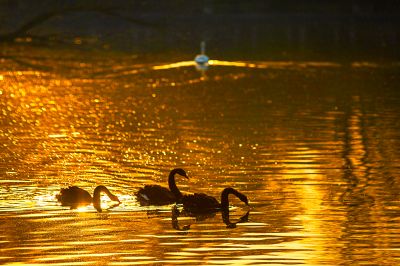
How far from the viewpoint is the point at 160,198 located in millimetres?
18391

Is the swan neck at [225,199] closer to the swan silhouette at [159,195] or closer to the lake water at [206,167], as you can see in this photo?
the lake water at [206,167]

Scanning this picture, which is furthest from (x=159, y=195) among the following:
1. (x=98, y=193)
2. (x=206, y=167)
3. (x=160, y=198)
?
(x=206, y=167)

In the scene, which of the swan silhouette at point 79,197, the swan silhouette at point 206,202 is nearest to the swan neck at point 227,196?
the swan silhouette at point 206,202

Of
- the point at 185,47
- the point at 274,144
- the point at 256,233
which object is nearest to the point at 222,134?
the point at 274,144

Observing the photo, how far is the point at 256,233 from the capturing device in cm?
1630

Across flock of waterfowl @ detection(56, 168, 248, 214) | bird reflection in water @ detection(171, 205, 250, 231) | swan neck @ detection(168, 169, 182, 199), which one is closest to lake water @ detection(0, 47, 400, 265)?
bird reflection in water @ detection(171, 205, 250, 231)

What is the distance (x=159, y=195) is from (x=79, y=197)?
106cm

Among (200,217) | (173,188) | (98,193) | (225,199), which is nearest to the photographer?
(200,217)

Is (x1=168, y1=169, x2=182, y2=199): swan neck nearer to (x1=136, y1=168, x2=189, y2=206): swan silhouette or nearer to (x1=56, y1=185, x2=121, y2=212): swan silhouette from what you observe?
(x1=136, y1=168, x2=189, y2=206): swan silhouette

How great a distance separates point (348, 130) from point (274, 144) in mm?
3268

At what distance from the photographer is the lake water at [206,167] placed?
611 inches

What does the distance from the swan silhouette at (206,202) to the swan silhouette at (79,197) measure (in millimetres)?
1093

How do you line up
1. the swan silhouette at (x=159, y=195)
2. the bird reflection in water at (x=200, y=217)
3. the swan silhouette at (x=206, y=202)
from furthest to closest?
the swan silhouette at (x=159, y=195)
the swan silhouette at (x=206, y=202)
the bird reflection in water at (x=200, y=217)

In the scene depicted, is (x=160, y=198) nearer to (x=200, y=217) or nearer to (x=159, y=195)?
(x=159, y=195)
